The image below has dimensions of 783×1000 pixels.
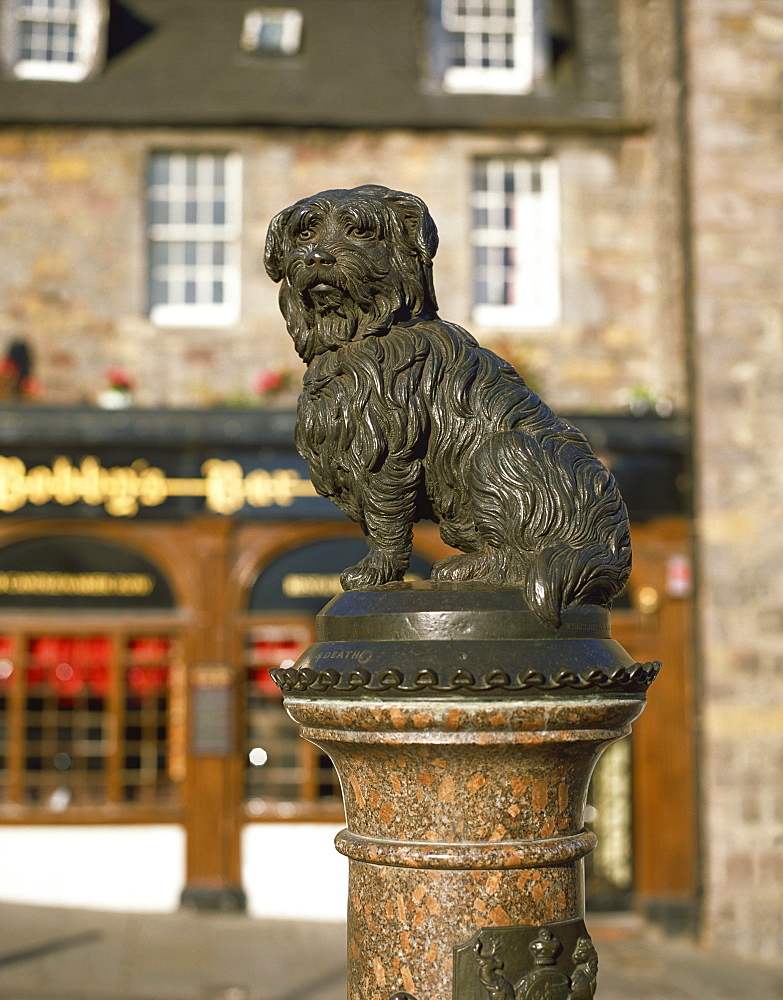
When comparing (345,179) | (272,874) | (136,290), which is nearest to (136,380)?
(136,290)

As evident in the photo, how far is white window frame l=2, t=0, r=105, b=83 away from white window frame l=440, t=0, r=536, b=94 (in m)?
3.51

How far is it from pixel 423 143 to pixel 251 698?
556 cm

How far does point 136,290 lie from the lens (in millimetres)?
10789

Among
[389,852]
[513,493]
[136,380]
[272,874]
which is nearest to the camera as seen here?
[389,852]

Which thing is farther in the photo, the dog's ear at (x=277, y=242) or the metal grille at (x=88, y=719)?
the metal grille at (x=88, y=719)

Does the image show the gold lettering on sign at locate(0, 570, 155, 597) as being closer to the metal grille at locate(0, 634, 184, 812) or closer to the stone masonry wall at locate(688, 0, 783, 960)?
the metal grille at locate(0, 634, 184, 812)

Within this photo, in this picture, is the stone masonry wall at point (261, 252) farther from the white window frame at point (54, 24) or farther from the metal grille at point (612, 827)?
the metal grille at point (612, 827)

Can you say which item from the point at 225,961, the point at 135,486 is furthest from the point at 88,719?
the point at 225,961

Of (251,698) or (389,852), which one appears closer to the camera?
(389,852)

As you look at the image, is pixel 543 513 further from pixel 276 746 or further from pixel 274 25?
pixel 274 25

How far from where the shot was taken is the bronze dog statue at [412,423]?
3006mm

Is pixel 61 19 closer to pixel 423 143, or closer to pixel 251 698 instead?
pixel 423 143

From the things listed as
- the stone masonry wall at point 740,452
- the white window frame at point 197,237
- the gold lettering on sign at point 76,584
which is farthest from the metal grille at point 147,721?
the stone masonry wall at point 740,452

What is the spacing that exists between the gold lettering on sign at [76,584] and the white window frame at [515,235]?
167 inches
